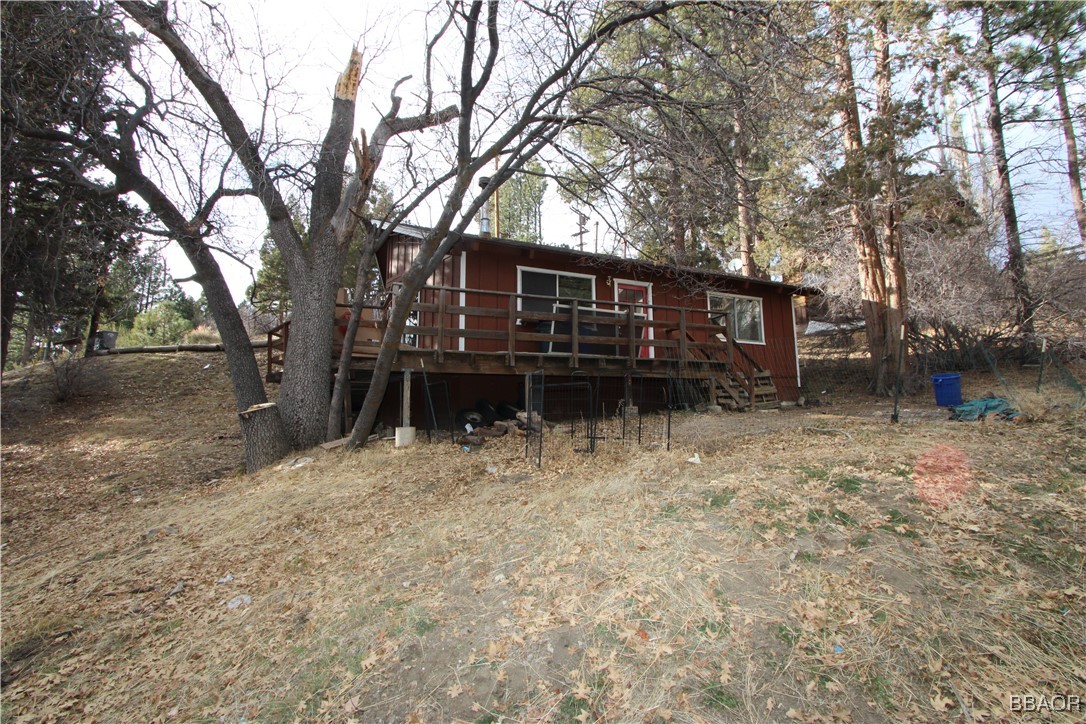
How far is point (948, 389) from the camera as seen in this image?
28.6 feet

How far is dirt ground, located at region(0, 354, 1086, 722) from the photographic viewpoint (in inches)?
88.3

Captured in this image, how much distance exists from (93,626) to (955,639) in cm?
509

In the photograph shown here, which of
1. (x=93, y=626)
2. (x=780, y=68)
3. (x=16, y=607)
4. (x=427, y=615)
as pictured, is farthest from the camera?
(x=780, y=68)

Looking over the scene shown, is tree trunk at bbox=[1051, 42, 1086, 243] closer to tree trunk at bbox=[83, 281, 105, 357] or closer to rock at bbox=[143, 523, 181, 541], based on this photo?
rock at bbox=[143, 523, 181, 541]

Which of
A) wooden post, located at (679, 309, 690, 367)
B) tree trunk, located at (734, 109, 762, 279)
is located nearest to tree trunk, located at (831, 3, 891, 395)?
tree trunk, located at (734, 109, 762, 279)

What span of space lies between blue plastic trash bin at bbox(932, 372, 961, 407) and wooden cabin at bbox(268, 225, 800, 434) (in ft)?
10.2

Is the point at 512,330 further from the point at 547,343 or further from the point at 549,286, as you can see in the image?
the point at 549,286

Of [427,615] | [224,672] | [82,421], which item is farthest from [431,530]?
[82,421]

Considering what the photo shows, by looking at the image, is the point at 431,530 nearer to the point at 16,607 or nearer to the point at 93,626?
the point at 93,626

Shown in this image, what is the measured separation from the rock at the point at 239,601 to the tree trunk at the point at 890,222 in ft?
39.5

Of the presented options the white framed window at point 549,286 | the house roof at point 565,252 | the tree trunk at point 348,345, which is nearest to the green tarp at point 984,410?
the house roof at point 565,252

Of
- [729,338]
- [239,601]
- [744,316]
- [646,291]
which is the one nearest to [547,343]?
[646,291]

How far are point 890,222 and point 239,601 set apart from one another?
533 inches

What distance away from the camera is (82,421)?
34.0 feet
